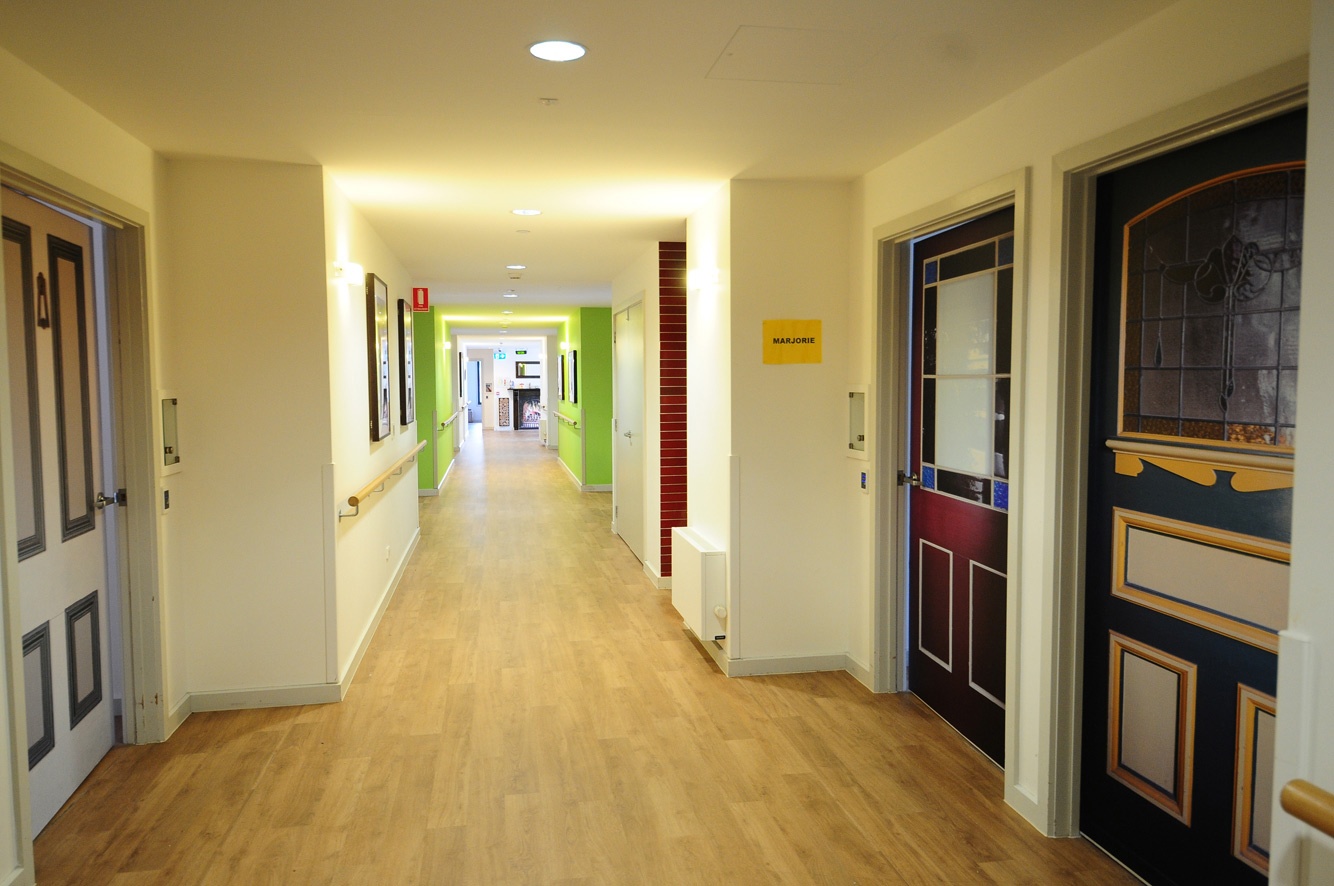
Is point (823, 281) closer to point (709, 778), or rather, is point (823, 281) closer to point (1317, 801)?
point (709, 778)

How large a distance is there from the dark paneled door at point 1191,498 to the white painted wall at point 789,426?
6.00 ft

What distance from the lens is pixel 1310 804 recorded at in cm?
137

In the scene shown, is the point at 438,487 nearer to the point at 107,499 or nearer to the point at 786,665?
the point at 786,665

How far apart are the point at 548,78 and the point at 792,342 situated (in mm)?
2091

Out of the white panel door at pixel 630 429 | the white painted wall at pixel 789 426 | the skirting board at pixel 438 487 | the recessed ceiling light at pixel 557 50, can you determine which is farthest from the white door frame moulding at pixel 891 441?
the skirting board at pixel 438 487

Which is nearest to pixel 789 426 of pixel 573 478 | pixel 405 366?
pixel 405 366

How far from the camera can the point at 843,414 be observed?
185 inches

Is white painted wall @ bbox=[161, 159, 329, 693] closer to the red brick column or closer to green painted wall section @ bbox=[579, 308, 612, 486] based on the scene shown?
the red brick column

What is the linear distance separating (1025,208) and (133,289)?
3.40 meters

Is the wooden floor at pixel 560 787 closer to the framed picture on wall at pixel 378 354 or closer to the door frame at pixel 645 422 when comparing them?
the framed picture on wall at pixel 378 354

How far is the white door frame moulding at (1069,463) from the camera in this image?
2.85 metres

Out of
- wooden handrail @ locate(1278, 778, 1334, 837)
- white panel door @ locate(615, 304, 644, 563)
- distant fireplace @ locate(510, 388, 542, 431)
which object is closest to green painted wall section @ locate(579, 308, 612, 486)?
white panel door @ locate(615, 304, 644, 563)

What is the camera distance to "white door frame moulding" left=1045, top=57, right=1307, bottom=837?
2850mm

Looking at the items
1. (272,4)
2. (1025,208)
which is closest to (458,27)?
(272,4)
